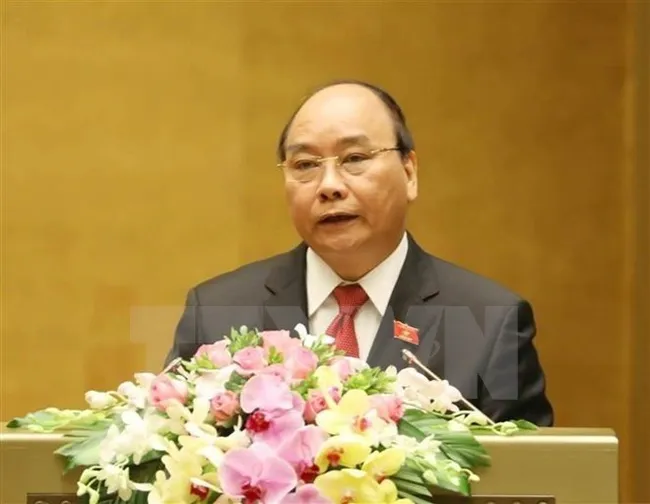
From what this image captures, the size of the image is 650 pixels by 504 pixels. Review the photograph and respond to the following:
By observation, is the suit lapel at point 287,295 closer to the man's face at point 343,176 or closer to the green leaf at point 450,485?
the man's face at point 343,176

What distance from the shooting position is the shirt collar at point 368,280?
1944 mm

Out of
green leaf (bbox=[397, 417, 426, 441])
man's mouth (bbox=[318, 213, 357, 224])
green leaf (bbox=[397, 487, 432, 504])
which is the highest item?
man's mouth (bbox=[318, 213, 357, 224])

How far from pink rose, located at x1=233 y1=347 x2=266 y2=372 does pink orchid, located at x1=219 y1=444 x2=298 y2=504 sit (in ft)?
0.39

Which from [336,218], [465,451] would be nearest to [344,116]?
[336,218]

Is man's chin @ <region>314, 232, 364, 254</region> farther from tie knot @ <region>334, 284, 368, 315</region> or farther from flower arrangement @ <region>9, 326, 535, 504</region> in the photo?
flower arrangement @ <region>9, 326, 535, 504</region>

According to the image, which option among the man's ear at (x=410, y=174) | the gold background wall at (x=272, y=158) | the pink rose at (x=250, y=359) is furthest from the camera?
the gold background wall at (x=272, y=158)

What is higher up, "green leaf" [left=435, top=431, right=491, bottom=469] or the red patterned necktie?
the red patterned necktie

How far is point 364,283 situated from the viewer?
1966 mm

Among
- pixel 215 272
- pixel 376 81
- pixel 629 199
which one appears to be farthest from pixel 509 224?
pixel 215 272

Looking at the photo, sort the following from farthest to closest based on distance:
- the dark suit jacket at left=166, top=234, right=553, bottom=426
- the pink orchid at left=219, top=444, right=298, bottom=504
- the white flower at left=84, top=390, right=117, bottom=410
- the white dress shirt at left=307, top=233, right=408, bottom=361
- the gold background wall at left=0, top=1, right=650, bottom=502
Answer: the gold background wall at left=0, top=1, right=650, bottom=502, the white dress shirt at left=307, top=233, right=408, bottom=361, the dark suit jacket at left=166, top=234, right=553, bottom=426, the white flower at left=84, top=390, right=117, bottom=410, the pink orchid at left=219, top=444, right=298, bottom=504

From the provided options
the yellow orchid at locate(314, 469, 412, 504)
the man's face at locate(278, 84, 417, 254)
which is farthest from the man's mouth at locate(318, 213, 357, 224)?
the yellow orchid at locate(314, 469, 412, 504)

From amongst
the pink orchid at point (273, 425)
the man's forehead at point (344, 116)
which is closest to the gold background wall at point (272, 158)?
the man's forehead at point (344, 116)

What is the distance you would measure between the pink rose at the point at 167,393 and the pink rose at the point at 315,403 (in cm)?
14

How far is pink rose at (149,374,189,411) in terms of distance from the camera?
119 cm
